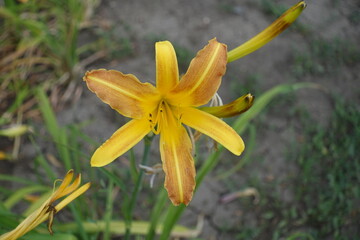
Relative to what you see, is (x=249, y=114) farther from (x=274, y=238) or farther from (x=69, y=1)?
(x=69, y=1)

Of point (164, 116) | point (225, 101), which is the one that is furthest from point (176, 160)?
point (225, 101)

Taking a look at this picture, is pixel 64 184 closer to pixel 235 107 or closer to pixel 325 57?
pixel 235 107

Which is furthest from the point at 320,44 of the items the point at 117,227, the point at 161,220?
the point at 117,227

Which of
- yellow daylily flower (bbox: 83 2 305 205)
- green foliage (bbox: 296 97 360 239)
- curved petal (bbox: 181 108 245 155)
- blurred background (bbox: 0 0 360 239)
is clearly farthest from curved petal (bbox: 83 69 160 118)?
green foliage (bbox: 296 97 360 239)

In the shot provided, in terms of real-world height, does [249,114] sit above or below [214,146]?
below

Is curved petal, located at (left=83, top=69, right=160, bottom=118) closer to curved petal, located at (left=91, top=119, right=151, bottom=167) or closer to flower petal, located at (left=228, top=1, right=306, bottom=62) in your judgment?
curved petal, located at (left=91, top=119, right=151, bottom=167)

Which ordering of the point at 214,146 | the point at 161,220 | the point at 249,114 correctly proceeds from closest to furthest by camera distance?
1. the point at 214,146
2. the point at 249,114
3. the point at 161,220
